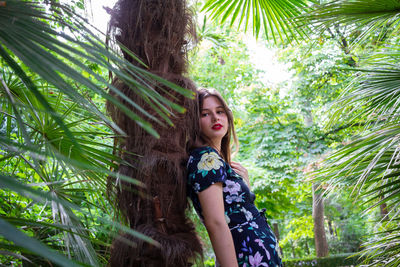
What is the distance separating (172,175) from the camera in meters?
1.65

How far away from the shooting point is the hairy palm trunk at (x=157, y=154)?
5.08 feet

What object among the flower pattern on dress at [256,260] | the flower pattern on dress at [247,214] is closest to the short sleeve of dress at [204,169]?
Answer: the flower pattern on dress at [247,214]

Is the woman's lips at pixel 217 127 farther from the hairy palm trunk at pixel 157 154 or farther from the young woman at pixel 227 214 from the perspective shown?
the hairy palm trunk at pixel 157 154

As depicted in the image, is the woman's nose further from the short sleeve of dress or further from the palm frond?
the palm frond

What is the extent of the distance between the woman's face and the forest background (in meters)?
0.19

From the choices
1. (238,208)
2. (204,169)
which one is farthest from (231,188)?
(204,169)

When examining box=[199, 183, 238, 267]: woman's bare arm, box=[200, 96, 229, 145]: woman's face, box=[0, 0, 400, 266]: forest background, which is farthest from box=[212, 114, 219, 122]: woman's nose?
box=[199, 183, 238, 267]: woman's bare arm

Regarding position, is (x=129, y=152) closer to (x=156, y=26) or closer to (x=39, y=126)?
(x=39, y=126)

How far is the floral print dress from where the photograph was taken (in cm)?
188

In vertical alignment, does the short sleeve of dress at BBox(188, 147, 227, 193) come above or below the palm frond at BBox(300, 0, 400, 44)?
below

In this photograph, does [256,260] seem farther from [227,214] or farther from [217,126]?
[217,126]

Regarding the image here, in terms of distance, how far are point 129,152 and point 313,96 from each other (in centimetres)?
967

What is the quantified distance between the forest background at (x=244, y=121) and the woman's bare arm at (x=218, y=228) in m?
0.43

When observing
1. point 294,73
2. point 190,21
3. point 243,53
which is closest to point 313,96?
point 294,73
